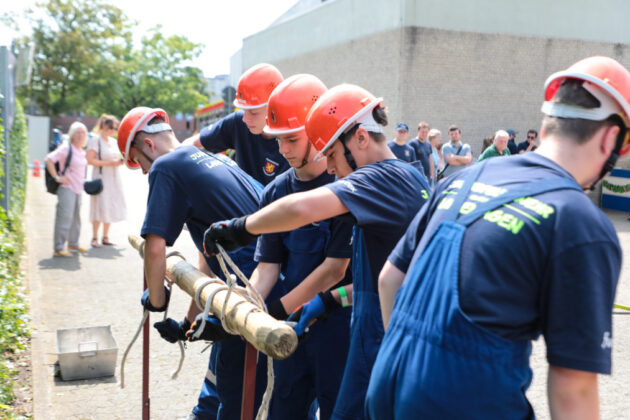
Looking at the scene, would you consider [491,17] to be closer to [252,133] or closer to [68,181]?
[68,181]

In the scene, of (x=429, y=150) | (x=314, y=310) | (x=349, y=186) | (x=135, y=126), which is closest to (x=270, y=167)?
(x=135, y=126)

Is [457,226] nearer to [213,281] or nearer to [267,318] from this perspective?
[267,318]

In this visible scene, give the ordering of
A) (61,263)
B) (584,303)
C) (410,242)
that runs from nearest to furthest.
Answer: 1. (584,303)
2. (410,242)
3. (61,263)

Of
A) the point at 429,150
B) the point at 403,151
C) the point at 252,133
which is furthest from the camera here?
the point at 429,150

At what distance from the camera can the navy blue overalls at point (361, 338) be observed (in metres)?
2.49

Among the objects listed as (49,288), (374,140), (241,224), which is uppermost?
(374,140)

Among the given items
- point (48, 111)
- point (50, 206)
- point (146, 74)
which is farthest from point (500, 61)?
point (146, 74)

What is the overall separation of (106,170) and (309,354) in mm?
8426

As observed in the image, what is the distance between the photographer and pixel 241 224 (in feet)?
7.97

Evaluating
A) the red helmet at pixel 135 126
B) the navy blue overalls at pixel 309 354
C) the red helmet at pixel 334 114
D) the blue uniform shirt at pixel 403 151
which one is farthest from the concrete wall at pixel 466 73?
the red helmet at pixel 334 114

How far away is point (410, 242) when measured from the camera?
2.04 meters

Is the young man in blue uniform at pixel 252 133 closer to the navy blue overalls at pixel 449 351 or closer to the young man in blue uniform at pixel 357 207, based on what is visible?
the young man in blue uniform at pixel 357 207

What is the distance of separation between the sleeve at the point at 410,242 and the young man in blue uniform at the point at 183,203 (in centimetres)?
155

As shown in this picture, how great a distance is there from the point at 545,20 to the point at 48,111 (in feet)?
A: 126
